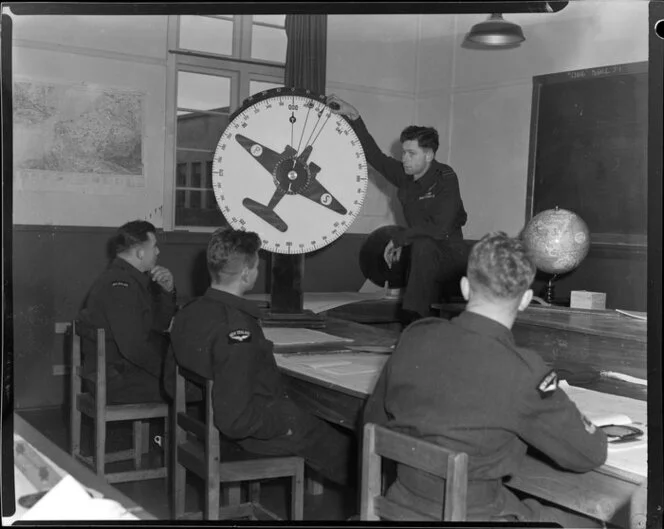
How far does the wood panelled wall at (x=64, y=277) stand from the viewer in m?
2.46

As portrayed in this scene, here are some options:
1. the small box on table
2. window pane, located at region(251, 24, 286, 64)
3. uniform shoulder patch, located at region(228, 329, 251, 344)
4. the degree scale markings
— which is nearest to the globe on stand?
the small box on table

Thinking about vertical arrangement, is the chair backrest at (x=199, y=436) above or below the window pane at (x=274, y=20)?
below

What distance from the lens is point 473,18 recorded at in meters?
2.54

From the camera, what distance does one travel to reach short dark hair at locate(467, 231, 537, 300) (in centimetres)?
179

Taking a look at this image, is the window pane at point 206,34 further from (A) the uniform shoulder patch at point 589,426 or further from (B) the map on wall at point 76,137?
(A) the uniform shoulder patch at point 589,426

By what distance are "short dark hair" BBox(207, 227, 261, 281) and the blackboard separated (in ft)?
5.07

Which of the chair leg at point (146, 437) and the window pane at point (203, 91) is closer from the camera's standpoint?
the window pane at point (203, 91)

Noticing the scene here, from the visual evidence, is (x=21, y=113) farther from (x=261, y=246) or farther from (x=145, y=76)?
(x=261, y=246)

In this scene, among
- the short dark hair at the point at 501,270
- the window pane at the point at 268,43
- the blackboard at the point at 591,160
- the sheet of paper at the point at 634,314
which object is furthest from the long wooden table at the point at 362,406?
the blackboard at the point at 591,160

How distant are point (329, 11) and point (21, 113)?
95 centimetres

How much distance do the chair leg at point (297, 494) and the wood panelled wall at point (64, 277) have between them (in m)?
0.70

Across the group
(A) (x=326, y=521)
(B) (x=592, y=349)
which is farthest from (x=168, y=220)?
(B) (x=592, y=349)

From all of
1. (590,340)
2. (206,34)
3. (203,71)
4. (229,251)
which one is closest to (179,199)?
(229,251)

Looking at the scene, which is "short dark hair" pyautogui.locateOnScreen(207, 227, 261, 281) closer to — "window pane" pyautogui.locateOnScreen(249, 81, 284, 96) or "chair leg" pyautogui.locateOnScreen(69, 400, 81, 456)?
"window pane" pyautogui.locateOnScreen(249, 81, 284, 96)
